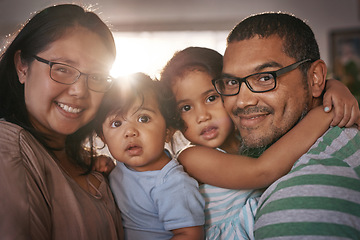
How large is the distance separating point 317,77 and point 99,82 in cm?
83

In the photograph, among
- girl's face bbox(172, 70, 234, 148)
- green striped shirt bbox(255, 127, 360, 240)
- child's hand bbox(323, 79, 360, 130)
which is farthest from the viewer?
girl's face bbox(172, 70, 234, 148)

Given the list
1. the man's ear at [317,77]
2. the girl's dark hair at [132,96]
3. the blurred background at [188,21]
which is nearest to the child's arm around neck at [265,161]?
the man's ear at [317,77]

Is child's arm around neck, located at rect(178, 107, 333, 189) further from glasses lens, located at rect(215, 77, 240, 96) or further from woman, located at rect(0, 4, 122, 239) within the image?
woman, located at rect(0, 4, 122, 239)

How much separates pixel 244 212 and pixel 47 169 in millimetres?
676

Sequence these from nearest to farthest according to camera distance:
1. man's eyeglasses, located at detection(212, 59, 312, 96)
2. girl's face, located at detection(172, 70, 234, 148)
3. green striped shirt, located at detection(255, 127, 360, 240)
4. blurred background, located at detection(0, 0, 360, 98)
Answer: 1. green striped shirt, located at detection(255, 127, 360, 240)
2. man's eyeglasses, located at detection(212, 59, 312, 96)
3. girl's face, located at detection(172, 70, 234, 148)
4. blurred background, located at detection(0, 0, 360, 98)

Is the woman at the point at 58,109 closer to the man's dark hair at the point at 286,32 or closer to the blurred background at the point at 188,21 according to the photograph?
the man's dark hair at the point at 286,32

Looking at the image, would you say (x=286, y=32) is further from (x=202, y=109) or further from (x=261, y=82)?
(x=202, y=109)

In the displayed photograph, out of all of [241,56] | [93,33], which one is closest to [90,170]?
[93,33]

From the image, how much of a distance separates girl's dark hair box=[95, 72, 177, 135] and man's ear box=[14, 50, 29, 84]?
0.97ft

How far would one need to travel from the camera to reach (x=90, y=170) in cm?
136

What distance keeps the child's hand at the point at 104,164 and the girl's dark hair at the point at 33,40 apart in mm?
347

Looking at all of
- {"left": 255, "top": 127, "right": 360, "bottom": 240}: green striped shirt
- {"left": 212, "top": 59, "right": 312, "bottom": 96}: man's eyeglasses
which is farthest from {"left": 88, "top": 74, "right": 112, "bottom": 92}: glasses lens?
{"left": 255, "top": 127, "right": 360, "bottom": 240}: green striped shirt

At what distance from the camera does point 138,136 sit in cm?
131

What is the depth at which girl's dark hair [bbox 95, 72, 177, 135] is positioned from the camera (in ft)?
4.42
